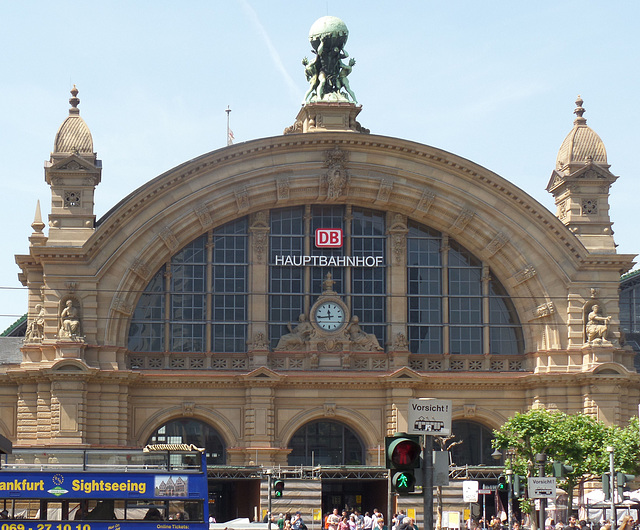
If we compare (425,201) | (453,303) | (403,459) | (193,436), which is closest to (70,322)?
(193,436)

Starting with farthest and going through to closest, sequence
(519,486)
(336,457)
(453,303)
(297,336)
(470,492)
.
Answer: (453,303)
(297,336)
(336,457)
(470,492)
(519,486)

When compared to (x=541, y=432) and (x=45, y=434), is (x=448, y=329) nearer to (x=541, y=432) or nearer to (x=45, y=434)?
(x=541, y=432)

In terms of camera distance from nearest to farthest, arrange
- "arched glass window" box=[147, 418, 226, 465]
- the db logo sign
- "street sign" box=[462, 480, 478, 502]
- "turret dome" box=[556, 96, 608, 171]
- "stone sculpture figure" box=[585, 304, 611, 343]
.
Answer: "street sign" box=[462, 480, 478, 502] → "arched glass window" box=[147, 418, 226, 465] → "stone sculpture figure" box=[585, 304, 611, 343] → the db logo sign → "turret dome" box=[556, 96, 608, 171]

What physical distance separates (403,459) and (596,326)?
42.3m

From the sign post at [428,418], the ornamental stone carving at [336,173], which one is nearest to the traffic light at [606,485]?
the sign post at [428,418]

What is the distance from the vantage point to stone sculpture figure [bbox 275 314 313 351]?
6122 centimetres

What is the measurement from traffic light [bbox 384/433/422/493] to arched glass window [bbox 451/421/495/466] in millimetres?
41330

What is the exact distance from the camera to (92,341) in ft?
193

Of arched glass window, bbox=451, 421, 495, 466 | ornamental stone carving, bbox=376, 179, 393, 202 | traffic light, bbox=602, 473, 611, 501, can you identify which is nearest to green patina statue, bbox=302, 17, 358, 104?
ornamental stone carving, bbox=376, 179, 393, 202

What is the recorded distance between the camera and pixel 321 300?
6150cm

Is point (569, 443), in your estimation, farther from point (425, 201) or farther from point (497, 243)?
point (425, 201)

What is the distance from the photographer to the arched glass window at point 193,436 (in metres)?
60.2

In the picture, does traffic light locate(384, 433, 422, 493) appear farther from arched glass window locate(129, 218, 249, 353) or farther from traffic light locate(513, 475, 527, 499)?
arched glass window locate(129, 218, 249, 353)

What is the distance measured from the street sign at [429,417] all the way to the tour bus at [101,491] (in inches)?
599
